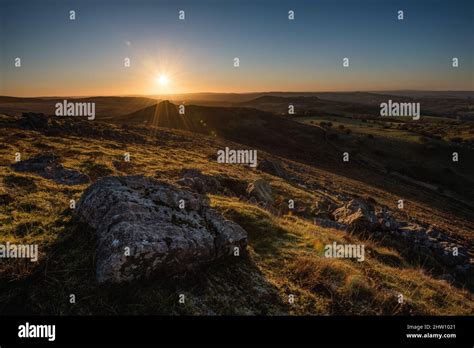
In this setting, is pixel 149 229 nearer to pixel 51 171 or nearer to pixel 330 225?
pixel 330 225

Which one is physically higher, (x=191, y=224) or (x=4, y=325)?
(x=191, y=224)

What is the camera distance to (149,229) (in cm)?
628

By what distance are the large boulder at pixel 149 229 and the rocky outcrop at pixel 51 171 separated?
5819 millimetres

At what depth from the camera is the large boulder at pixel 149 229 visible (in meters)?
5.73

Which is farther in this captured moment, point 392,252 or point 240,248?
point 392,252

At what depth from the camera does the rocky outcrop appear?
12.9 meters

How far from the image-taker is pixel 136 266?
5.67m

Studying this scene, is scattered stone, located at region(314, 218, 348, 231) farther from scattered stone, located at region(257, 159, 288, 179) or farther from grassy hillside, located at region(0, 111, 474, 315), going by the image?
scattered stone, located at region(257, 159, 288, 179)

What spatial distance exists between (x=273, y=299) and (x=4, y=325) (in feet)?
15.5

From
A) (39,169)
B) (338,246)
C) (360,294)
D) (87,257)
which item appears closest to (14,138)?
(39,169)

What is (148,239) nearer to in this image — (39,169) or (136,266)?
(136,266)

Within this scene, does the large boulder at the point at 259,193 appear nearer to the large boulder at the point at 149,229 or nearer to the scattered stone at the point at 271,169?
the large boulder at the point at 149,229

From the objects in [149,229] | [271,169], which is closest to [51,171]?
[149,229]

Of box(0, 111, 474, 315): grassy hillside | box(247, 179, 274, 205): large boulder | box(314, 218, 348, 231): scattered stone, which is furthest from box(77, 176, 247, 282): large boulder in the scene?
box(247, 179, 274, 205): large boulder
